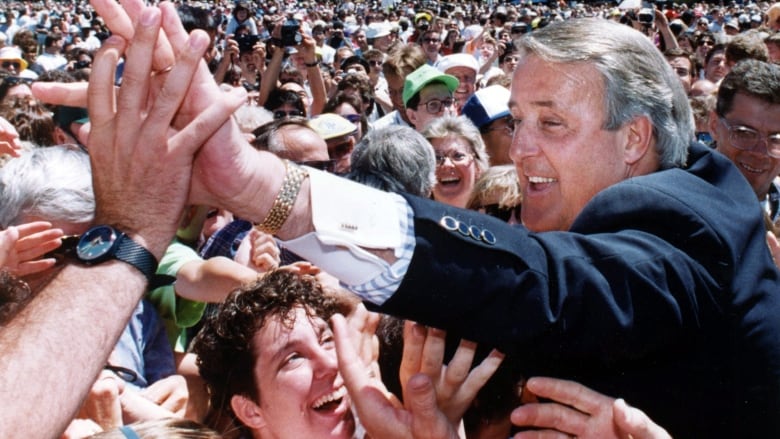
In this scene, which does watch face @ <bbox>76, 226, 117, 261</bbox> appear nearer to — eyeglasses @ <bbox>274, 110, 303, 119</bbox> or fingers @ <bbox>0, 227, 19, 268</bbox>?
fingers @ <bbox>0, 227, 19, 268</bbox>

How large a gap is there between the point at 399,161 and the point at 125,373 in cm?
135

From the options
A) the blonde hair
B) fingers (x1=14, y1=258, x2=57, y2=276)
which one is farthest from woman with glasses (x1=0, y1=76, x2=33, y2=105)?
fingers (x1=14, y1=258, x2=57, y2=276)

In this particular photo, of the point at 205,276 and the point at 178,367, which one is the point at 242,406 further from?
the point at 178,367

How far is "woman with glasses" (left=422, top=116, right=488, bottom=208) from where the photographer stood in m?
4.42

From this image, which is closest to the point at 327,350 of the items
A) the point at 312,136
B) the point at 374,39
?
the point at 312,136

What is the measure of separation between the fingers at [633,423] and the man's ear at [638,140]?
0.52 m

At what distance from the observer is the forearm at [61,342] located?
1184 mm

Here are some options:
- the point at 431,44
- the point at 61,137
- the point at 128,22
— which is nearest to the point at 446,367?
the point at 128,22

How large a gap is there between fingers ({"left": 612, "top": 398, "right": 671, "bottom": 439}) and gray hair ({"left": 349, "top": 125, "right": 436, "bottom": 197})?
1937mm

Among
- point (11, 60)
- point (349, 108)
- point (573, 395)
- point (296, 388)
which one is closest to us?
point (573, 395)

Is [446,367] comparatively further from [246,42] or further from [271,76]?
[246,42]

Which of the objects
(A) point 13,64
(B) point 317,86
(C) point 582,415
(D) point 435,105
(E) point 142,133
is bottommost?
(A) point 13,64

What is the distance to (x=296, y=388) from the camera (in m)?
2.42

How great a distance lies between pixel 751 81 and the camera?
12.7ft
